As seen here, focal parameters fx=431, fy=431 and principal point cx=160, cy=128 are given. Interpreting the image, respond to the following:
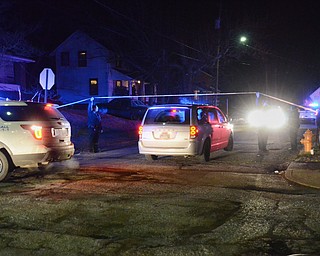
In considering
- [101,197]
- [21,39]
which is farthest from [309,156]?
[21,39]

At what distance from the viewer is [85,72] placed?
4388cm

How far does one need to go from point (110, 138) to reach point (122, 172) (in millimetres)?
9908

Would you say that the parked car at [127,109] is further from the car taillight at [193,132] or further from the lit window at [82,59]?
the car taillight at [193,132]

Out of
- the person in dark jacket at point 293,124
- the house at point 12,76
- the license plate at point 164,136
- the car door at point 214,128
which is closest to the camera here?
the license plate at point 164,136

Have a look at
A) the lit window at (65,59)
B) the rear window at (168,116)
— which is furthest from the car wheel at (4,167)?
the lit window at (65,59)

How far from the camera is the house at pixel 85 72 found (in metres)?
43.3

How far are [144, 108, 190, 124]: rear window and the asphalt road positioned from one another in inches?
59.2

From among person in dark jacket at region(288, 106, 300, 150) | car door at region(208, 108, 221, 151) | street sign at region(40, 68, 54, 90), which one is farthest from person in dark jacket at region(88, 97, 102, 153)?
person in dark jacket at region(288, 106, 300, 150)

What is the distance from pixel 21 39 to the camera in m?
23.2

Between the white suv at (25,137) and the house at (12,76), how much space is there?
18486 millimetres

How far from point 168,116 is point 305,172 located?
4.02m

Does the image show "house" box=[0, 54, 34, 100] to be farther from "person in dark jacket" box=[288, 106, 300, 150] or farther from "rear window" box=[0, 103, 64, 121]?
"rear window" box=[0, 103, 64, 121]

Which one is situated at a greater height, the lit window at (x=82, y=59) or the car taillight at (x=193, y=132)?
the lit window at (x=82, y=59)

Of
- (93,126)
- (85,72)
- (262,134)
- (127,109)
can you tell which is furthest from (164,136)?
(85,72)
